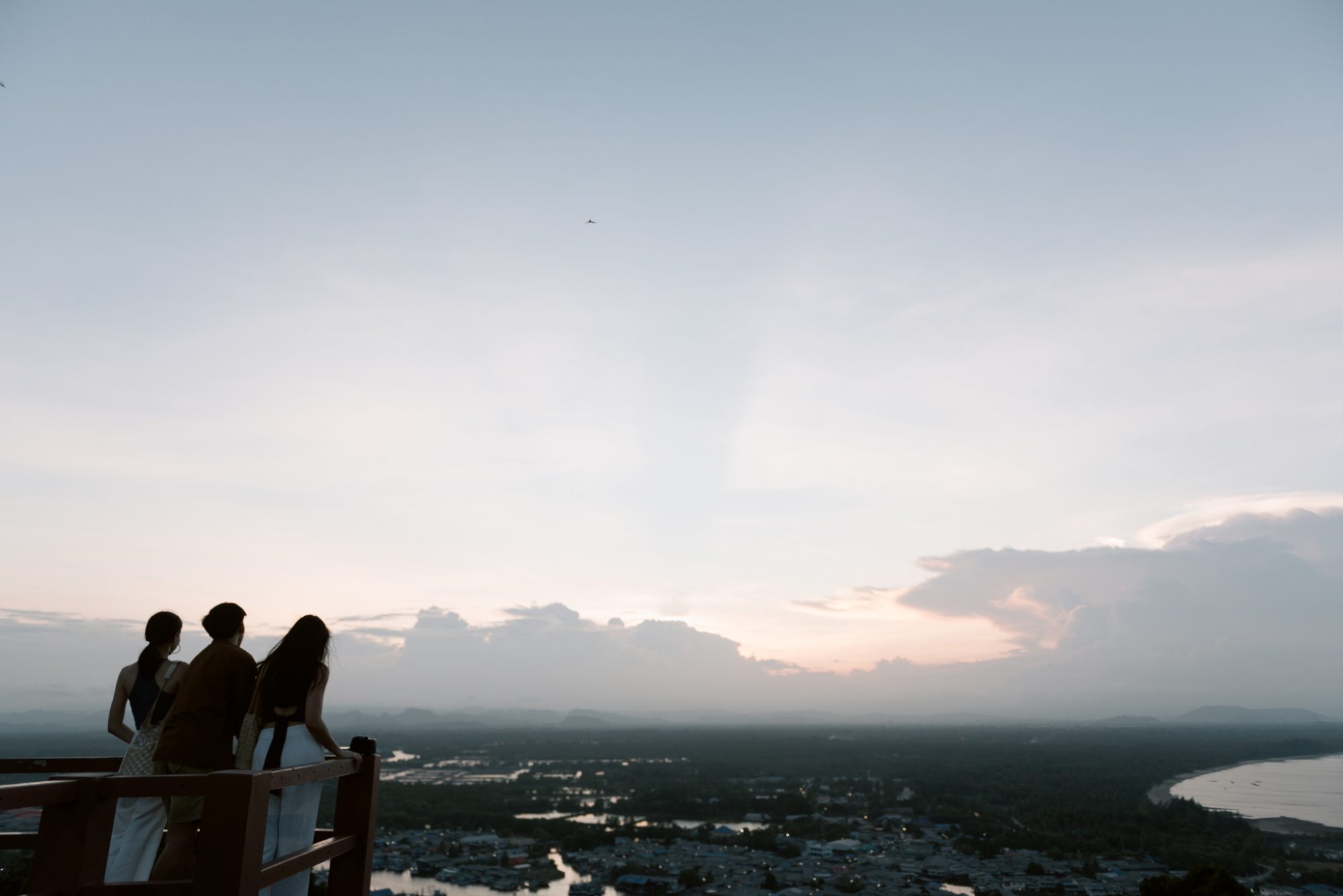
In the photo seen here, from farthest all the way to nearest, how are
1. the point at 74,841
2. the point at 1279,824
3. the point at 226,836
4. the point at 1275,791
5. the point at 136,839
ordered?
the point at 1275,791 < the point at 1279,824 < the point at 136,839 < the point at 74,841 < the point at 226,836

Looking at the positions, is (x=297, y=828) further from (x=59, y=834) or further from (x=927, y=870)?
(x=927, y=870)

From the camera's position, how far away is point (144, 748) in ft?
12.7

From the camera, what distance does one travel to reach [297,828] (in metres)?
3.38

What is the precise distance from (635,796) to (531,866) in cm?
2979

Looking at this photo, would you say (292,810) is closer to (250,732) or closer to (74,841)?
(250,732)

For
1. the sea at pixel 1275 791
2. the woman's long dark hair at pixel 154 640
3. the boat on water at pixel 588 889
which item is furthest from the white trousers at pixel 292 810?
the sea at pixel 1275 791

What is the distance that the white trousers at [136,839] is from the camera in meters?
3.44

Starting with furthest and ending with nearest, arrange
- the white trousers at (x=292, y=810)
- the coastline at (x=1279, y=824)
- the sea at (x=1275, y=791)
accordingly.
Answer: the sea at (x=1275, y=791) → the coastline at (x=1279, y=824) → the white trousers at (x=292, y=810)

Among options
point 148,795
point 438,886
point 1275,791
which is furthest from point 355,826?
point 1275,791

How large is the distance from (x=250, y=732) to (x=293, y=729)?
8.8 inches

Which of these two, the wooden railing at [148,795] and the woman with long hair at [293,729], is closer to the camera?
the wooden railing at [148,795]

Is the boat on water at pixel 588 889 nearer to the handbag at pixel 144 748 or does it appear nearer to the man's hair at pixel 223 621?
the handbag at pixel 144 748

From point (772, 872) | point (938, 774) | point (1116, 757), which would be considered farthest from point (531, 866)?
point (1116, 757)

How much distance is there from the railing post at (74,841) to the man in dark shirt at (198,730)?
60 cm
